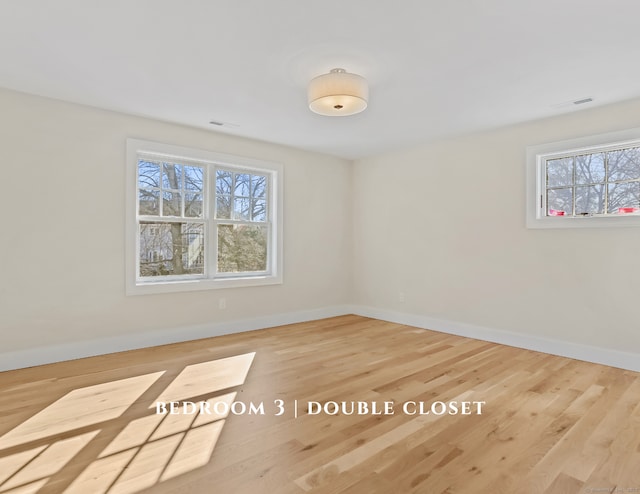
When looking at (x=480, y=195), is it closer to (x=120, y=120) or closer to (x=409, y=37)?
(x=409, y=37)

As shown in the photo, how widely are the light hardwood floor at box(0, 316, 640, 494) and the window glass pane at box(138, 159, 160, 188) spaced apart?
73.3 inches

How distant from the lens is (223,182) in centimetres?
481

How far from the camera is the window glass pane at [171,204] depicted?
432 centimetres

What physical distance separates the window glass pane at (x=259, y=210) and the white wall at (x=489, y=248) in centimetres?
164

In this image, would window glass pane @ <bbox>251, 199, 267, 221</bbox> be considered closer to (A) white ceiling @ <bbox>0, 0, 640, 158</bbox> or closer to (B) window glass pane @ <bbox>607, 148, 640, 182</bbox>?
(A) white ceiling @ <bbox>0, 0, 640, 158</bbox>

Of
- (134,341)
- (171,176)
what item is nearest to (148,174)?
(171,176)

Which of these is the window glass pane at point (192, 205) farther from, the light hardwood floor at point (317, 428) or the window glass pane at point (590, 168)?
the window glass pane at point (590, 168)

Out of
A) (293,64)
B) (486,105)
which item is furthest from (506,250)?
(293,64)

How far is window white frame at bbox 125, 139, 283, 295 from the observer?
13.1 ft

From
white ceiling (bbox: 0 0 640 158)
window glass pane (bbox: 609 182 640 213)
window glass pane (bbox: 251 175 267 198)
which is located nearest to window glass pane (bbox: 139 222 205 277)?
window glass pane (bbox: 251 175 267 198)

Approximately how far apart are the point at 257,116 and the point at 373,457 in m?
3.38

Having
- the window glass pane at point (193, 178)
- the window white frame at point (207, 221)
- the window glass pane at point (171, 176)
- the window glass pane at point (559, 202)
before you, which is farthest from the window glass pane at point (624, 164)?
the window glass pane at point (171, 176)

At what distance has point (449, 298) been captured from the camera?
4.85 meters

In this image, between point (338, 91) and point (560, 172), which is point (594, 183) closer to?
point (560, 172)
